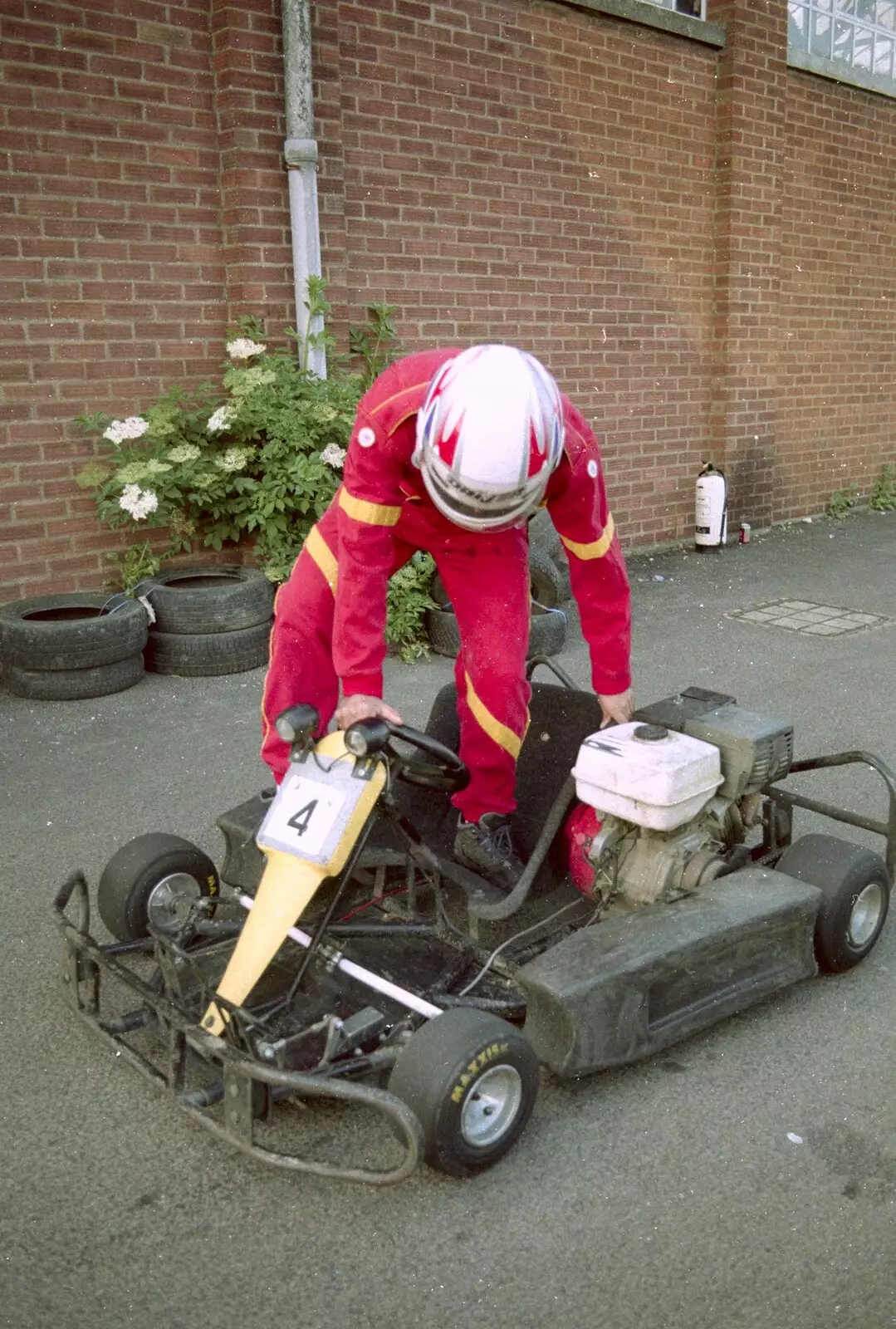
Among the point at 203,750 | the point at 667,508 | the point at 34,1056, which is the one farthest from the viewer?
the point at 667,508

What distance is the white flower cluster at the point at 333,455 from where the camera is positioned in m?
6.20

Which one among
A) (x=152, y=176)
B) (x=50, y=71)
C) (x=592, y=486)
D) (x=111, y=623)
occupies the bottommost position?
(x=111, y=623)

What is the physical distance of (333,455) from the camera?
620 centimetres

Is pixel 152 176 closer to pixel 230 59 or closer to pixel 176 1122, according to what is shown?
pixel 230 59

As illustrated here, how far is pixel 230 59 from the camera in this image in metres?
6.20

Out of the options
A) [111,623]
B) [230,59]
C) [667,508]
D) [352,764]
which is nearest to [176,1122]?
[352,764]

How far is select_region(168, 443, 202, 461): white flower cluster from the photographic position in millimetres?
6125

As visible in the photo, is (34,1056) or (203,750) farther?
(203,750)

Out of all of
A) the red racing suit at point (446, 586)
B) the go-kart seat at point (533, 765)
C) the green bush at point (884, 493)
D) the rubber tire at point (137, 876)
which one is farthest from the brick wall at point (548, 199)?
the rubber tire at point (137, 876)

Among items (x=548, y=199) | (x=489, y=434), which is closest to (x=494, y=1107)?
(x=489, y=434)

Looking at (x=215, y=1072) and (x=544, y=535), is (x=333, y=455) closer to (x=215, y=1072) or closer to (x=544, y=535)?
(x=544, y=535)

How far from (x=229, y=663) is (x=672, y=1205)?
4121 mm

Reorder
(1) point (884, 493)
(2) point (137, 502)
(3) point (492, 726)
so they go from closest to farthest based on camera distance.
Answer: (3) point (492, 726) → (2) point (137, 502) → (1) point (884, 493)

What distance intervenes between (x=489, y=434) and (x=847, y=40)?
33.2 ft
